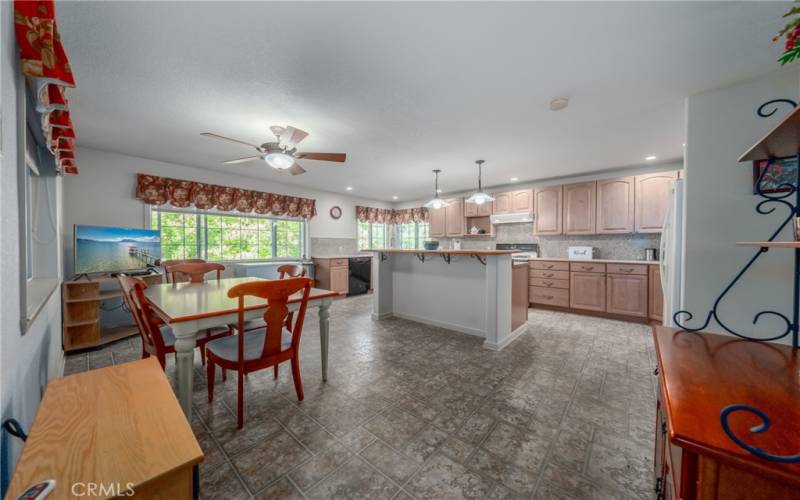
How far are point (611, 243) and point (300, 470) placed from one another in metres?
5.24

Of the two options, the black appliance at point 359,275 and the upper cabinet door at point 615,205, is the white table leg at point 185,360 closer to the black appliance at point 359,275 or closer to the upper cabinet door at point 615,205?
the black appliance at point 359,275

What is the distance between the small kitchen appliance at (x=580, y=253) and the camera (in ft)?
15.1

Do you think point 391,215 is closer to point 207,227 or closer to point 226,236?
point 226,236

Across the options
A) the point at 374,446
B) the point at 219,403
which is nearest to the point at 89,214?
the point at 219,403

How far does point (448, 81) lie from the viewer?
2102 millimetres

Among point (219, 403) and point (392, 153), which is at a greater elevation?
point (392, 153)

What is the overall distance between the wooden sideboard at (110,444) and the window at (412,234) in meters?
6.69

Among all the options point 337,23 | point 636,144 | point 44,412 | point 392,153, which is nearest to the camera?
point 44,412

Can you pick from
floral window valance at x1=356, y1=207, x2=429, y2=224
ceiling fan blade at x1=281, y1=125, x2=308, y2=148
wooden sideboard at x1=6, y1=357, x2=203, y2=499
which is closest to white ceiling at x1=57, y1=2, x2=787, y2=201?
ceiling fan blade at x1=281, y1=125, x2=308, y2=148

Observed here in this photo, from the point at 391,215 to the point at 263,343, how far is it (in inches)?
234

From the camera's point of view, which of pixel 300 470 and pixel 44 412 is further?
pixel 300 470

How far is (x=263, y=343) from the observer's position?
1952 mm

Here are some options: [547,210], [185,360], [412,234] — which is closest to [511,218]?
[547,210]

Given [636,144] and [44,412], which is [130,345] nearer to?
[44,412]
